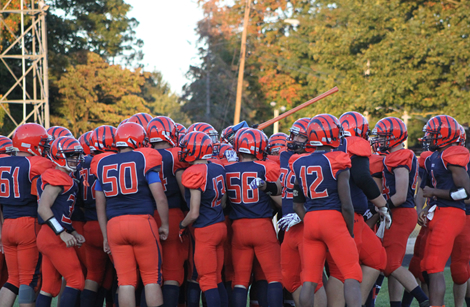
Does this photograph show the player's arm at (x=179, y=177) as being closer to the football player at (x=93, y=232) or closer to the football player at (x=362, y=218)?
the football player at (x=93, y=232)

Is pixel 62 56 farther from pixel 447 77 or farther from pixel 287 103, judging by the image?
pixel 447 77

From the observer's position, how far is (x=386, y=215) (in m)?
5.02

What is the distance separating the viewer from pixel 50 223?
4891 mm

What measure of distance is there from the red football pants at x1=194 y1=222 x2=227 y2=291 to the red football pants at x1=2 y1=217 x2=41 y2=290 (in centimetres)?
168

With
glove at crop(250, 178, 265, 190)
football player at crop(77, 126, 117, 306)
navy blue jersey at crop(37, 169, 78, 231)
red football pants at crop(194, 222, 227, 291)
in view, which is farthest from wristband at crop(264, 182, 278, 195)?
navy blue jersey at crop(37, 169, 78, 231)

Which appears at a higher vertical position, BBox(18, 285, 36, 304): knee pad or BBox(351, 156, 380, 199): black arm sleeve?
BBox(351, 156, 380, 199): black arm sleeve

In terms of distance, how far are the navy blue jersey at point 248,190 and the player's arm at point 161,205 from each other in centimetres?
71

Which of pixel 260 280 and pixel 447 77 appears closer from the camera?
pixel 260 280

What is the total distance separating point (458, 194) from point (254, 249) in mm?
2162

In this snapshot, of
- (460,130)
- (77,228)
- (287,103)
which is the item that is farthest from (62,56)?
(460,130)

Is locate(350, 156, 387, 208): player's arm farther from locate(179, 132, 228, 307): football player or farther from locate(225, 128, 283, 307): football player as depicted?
locate(179, 132, 228, 307): football player

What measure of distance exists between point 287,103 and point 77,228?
78.2 ft

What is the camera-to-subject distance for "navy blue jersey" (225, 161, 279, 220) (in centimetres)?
520

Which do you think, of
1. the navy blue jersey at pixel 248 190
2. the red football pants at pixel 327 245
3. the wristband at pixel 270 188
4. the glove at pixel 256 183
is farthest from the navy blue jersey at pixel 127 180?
the red football pants at pixel 327 245
